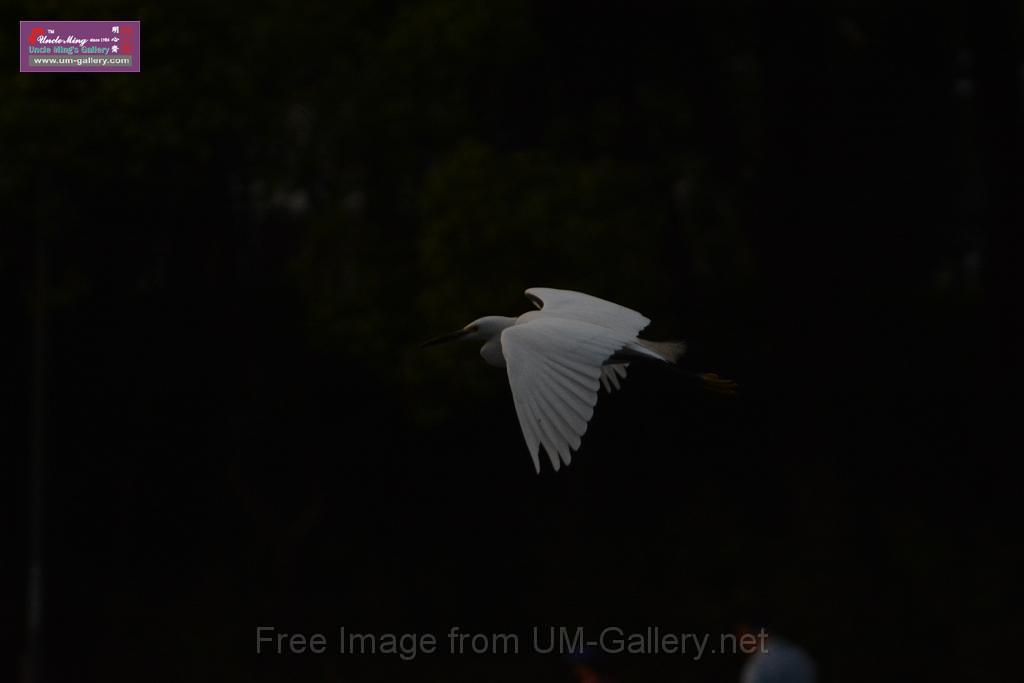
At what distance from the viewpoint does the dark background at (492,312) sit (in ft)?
44.1

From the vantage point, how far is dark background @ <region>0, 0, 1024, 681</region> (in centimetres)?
1345

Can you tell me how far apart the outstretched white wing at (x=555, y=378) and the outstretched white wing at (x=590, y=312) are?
0.72 m

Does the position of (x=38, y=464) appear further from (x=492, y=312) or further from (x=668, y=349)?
(x=668, y=349)

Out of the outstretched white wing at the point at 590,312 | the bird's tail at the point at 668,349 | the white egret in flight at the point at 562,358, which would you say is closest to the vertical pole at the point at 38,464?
the outstretched white wing at the point at 590,312

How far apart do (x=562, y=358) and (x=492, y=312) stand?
18.2 ft

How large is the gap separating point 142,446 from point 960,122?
1002 centimetres

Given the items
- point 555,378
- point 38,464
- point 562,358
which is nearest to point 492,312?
point 38,464

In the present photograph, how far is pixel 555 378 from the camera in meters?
6.81

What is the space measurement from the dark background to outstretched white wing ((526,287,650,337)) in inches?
130

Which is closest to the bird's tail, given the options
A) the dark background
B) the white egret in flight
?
the white egret in flight

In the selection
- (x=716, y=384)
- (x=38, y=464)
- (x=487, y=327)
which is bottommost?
(x=38, y=464)

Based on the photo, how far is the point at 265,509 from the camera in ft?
57.0

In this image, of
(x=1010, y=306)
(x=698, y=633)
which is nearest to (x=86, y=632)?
(x=698, y=633)

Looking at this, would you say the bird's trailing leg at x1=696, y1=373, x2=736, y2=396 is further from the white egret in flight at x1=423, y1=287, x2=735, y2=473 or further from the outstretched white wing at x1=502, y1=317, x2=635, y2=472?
the outstretched white wing at x1=502, y1=317, x2=635, y2=472
